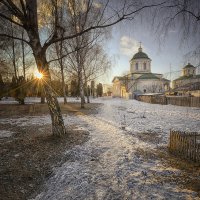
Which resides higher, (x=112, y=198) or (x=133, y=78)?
(x=133, y=78)

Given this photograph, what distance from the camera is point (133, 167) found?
18.5 feet

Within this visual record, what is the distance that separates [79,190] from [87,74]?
85.7ft

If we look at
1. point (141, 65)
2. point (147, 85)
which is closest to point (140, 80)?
point (147, 85)

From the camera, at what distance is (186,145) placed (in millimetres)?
6172

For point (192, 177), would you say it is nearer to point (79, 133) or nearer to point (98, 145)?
point (98, 145)

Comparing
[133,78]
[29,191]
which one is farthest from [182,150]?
[133,78]

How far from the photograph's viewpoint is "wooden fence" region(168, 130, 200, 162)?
5879mm

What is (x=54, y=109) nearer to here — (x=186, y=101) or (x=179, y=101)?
(x=186, y=101)

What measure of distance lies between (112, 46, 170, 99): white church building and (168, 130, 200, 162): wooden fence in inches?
2558

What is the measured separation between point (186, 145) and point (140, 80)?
68.9 m

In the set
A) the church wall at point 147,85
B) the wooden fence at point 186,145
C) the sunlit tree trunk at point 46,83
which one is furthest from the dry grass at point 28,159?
the church wall at point 147,85

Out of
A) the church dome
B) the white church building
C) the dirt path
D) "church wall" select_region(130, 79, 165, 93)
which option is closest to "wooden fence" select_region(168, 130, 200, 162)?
the dirt path

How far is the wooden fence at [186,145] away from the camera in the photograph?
19.3ft

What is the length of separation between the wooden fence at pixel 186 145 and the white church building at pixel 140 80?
2558 inches
